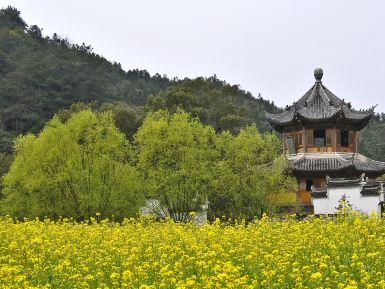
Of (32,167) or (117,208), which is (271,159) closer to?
(117,208)

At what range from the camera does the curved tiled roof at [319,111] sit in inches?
1529

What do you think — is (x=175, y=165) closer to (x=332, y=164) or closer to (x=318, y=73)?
(x=332, y=164)

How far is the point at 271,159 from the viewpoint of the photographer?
3738 centimetres

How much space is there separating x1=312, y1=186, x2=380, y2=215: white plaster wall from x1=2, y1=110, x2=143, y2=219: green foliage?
32.9 feet

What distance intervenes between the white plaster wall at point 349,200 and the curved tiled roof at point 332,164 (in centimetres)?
373

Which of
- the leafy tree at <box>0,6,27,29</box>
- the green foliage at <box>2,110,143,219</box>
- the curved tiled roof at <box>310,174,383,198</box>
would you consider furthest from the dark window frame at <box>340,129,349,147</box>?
the leafy tree at <box>0,6,27,29</box>

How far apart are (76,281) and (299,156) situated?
30.5 meters

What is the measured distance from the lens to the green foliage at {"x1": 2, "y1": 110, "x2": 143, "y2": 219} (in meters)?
29.5

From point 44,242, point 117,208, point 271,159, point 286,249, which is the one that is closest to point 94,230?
point 44,242

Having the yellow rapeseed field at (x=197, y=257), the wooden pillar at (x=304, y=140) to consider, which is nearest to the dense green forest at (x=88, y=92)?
the wooden pillar at (x=304, y=140)

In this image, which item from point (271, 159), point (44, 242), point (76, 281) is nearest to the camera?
point (76, 281)

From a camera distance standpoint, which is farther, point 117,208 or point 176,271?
point 117,208

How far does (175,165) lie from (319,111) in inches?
508

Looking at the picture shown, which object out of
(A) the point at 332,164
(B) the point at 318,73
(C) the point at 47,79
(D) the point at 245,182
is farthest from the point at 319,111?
(C) the point at 47,79
